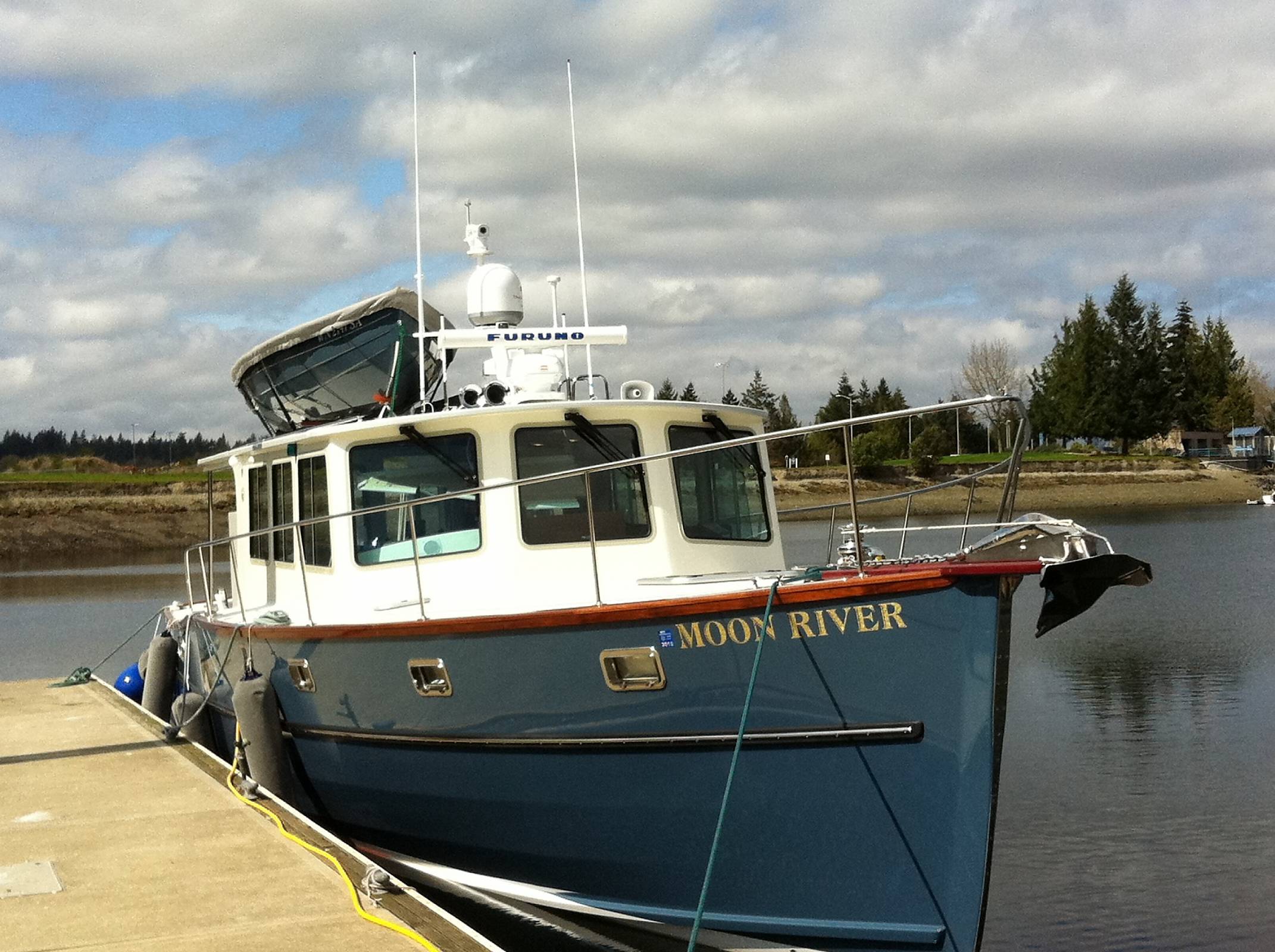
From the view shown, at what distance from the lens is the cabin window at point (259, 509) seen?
10.1 meters

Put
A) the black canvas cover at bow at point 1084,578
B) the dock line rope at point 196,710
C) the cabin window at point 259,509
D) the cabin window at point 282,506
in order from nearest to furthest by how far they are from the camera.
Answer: the black canvas cover at bow at point 1084,578
the cabin window at point 282,506
the cabin window at point 259,509
the dock line rope at point 196,710

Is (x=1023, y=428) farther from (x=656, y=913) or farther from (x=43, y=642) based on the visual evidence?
(x=43, y=642)

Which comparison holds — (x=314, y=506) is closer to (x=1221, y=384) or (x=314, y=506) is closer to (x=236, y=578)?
(x=236, y=578)

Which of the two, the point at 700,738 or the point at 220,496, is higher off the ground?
the point at 220,496

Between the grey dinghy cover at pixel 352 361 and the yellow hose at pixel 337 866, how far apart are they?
2589mm

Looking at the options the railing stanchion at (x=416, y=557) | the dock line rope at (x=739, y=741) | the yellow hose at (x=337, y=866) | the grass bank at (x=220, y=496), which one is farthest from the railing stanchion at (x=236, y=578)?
the grass bank at (x=220, y=496)

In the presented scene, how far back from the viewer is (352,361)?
33.0 ft

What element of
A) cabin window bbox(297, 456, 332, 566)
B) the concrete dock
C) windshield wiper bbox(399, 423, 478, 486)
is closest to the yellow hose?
the concrete dock

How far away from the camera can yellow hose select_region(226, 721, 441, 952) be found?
18.9 ft

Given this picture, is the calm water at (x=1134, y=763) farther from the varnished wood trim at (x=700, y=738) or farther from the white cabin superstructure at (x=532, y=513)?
the white cabin superstructure at (x=532, y=513)

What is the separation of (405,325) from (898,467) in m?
58.3

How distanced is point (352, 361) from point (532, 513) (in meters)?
2.76

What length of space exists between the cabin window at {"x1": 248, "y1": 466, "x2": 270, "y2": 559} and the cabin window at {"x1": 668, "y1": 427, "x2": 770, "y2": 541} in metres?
3.56

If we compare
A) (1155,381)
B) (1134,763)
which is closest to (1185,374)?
(1155,381)
